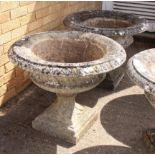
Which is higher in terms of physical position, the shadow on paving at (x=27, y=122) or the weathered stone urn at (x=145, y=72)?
the weathered stone urn at (x=145, y=72)

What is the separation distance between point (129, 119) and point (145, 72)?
1.36m

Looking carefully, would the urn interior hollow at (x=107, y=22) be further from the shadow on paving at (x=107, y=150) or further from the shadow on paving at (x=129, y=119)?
the shadow on paving at (x=107, y=150)

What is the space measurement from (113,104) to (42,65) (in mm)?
1747

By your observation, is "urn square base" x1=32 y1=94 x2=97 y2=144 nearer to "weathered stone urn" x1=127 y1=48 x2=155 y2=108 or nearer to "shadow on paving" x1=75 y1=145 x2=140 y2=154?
"shadow on paving" x1=75 y1=145 x2=140 y2=154

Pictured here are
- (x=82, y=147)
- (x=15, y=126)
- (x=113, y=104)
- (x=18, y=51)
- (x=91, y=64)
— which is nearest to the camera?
(x=91, y=64)

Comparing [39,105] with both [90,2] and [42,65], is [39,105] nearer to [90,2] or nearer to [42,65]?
[42,65]

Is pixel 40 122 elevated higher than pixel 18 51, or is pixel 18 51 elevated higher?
pixel 18 51

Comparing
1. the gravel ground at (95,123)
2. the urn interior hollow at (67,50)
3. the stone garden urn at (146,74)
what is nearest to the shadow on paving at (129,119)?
the gravel ground at (95,123)

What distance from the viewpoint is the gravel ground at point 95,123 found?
3234 mm

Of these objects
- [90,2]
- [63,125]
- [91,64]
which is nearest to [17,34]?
[63,125]

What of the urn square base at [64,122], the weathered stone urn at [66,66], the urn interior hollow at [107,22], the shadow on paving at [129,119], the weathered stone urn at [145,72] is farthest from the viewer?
the urn interior hollow at [107,22]

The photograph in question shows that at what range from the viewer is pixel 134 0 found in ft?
20.1

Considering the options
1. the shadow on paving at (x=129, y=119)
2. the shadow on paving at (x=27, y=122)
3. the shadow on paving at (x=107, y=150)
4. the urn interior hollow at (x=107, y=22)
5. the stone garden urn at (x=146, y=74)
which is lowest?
the shadow on paving at (x=129, y=119)

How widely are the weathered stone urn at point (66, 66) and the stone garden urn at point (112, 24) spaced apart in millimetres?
528
